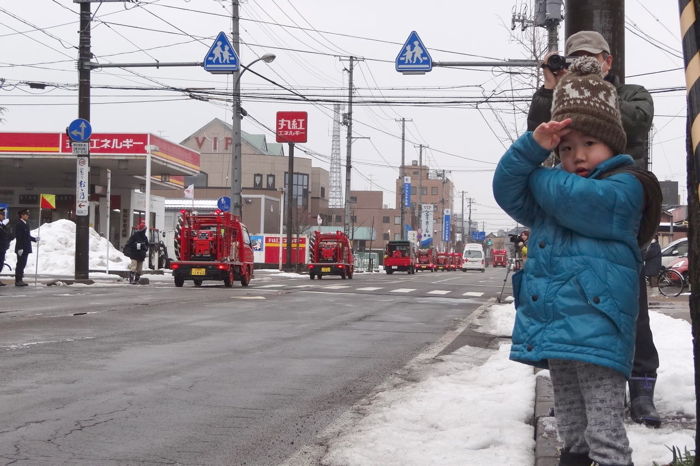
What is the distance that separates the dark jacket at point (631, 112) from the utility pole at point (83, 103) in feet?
67.6

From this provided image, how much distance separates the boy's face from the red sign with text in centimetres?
4908

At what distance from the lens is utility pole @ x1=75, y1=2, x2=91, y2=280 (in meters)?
23.1

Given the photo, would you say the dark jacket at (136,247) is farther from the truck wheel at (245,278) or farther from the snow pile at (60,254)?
the snow pile at (60,254)

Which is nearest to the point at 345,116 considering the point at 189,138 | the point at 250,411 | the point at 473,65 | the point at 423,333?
the point at 473,65

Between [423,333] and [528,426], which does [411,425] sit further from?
[423,333]

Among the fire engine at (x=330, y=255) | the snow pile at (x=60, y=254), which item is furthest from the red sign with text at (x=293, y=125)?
the snow pile at (x=60, y=254)

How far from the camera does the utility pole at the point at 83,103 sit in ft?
75.8

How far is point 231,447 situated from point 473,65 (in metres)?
18.4

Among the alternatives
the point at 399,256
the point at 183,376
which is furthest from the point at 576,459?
the point at 399,256

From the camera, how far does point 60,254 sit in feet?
95.1

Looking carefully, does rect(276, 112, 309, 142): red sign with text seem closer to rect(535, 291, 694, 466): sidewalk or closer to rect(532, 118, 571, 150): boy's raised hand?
rect(535, 291, 694, 466): sidewalk

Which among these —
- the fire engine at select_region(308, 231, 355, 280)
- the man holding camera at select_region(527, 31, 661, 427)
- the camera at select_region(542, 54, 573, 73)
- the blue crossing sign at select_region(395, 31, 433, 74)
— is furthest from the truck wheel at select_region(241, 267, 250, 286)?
the camera at select_region(542, 54, 573, 73)

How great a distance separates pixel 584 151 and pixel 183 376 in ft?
15.2

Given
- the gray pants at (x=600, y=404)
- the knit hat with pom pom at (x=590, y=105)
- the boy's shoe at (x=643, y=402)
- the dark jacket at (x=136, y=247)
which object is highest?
the knit hat with pom pom at (x=590, y=105)
